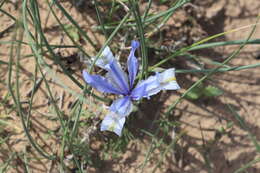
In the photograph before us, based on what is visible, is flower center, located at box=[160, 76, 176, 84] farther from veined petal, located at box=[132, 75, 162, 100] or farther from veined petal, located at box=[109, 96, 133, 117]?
veined petal, located at box=[109, 96, 133, 117]

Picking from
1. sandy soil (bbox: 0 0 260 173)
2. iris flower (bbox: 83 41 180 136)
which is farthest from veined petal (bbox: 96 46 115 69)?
sandy soil (bbox: 0 0 260 173)

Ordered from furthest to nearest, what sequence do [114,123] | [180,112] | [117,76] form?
[180,112] → [117,76] → [114,123]

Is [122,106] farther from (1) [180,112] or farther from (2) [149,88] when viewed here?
(1) [180,112]

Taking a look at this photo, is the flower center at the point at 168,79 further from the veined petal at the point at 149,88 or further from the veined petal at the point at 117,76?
the veined petal at the point at 117,76

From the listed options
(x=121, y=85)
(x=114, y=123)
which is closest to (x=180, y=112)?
(x=121, y=85)

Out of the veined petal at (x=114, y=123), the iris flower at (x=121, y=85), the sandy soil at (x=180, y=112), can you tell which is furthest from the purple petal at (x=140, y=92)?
the sandy soil at (x=180, y=112)

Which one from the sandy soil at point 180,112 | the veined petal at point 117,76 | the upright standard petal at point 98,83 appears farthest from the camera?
the sandy soil at point 180,112
